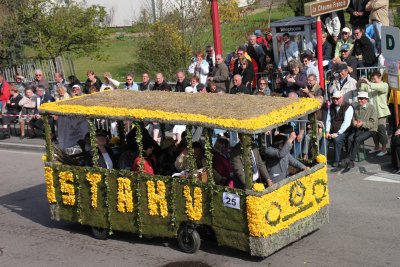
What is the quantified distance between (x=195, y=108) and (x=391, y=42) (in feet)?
17.4

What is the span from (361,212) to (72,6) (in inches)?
713

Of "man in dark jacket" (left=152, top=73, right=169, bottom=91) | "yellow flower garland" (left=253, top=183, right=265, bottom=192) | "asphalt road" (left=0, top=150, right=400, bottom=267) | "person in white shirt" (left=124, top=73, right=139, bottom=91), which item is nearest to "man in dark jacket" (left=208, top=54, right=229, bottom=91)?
"man in dark jacket" (left=152, top=73, right=169, bottom=91)

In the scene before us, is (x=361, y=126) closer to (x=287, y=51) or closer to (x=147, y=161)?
(x=287, y=51)

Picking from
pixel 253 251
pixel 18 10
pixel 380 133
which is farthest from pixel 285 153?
pixel 18 10

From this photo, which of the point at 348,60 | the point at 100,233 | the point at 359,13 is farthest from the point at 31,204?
the point at 359,13

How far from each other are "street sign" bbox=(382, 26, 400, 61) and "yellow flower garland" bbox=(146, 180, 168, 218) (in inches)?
225

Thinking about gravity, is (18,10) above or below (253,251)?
above

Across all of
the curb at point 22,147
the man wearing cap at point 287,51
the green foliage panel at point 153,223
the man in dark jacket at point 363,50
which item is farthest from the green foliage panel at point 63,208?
the man in dark jacket at point 363,50

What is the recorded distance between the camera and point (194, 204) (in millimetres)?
11156

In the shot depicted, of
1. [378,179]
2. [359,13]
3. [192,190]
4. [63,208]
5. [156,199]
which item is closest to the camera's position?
[192,190]

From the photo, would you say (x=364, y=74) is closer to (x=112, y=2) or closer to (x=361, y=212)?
(x=361, y=212)

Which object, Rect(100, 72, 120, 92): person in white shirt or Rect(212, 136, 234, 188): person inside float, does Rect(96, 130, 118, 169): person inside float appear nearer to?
Rect(212, 136, 234, 188): person inside float

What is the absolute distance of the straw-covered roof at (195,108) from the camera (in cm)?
1050

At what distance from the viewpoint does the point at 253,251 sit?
1066 cm
